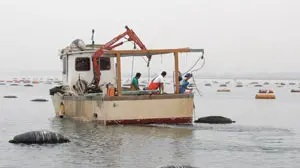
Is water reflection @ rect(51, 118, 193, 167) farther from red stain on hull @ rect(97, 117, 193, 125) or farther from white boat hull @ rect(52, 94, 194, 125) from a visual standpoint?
white boat hull @ rect(52, 94, 194, 125)

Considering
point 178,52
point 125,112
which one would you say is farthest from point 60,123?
point 178,52

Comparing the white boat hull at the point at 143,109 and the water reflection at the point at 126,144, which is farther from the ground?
the white boat hull at the point at 143,109

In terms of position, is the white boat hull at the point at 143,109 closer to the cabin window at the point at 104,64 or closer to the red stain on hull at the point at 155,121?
the red stain on hull at the point at 155,121

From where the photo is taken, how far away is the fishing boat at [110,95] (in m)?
27.0

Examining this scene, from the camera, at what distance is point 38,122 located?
33.9 meters

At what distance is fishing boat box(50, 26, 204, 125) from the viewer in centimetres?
Answer: 2703

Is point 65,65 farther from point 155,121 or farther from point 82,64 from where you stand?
point 155,121

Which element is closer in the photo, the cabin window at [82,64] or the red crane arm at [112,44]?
the red crane arm at [112,44]

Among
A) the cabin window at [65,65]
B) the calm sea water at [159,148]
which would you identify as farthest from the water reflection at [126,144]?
the cabin window at [65,65]

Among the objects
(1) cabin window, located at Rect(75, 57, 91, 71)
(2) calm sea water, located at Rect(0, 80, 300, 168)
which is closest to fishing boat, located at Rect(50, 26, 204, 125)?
(1) cabin window, located at Rect(75, 57, 91, 71)

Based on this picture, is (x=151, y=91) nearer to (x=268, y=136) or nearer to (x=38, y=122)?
(x=268, y=136)

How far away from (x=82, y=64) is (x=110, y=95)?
5125 millimetres

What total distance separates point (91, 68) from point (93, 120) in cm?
386

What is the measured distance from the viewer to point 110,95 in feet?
88.6
